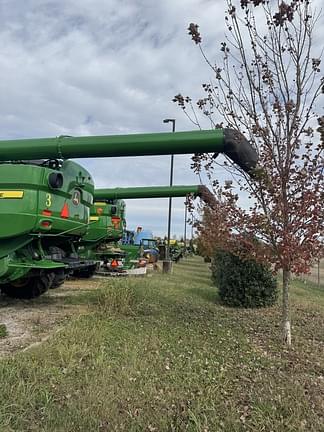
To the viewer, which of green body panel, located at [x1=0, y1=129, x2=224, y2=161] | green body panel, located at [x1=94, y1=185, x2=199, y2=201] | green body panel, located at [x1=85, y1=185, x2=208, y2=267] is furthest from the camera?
green body panel, located at [x1=94, y1=185, x2=199, y2=201]

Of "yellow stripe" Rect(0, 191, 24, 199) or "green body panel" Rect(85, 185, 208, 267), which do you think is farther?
"green body panel" Rect(85, 185, 208, 267)

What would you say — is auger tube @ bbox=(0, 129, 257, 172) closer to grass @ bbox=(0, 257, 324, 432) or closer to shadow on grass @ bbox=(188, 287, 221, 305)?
grass @ bbox=(0, 257, 324, 432)

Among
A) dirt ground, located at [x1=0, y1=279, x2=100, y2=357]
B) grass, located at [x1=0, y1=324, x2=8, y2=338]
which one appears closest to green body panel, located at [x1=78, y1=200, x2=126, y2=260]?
dirt ground, located at [x1=0, y1=279, x2=100, y2=357]

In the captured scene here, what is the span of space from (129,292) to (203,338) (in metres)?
2.17

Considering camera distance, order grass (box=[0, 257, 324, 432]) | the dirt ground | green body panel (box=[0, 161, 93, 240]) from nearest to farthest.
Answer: grass (box=[0, 257, 324, 432])
the dirt ground
green body panel (box=[0, 161, 93, 240])

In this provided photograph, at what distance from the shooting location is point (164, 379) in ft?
13.4

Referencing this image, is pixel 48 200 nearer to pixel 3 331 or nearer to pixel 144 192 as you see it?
pixel 3 331

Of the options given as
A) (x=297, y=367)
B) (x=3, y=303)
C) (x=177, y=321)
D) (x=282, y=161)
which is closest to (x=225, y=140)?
(x=282, y=161)

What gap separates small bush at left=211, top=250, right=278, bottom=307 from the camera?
866 centimetres

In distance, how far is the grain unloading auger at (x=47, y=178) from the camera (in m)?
6.81

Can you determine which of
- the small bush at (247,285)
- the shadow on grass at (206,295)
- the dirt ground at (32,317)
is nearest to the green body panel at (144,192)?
the shadow on grass at (206,295)

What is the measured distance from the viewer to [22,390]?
367 centimetres

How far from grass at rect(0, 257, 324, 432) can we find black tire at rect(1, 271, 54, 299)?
244 cm

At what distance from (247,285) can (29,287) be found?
4.27m
